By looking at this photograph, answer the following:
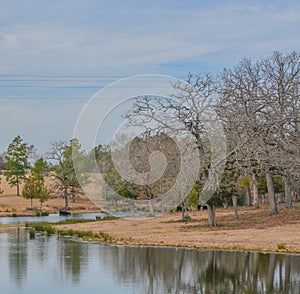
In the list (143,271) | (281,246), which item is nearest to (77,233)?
(281,246)

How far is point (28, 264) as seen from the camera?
27422 millimetres

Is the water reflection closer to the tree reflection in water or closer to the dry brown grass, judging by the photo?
the tree reflection in water

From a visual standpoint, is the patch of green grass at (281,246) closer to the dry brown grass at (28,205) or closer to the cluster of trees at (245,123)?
the cluster of trees at (245,123)

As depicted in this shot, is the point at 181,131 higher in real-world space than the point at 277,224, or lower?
higher

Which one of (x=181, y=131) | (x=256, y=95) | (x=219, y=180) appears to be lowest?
(x=219, y=180)

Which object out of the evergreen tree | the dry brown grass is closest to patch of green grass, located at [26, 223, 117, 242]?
the dry brown grass

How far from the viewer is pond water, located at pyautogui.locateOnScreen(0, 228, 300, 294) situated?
21.3m

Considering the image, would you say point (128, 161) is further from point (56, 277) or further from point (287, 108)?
point (56, 277)

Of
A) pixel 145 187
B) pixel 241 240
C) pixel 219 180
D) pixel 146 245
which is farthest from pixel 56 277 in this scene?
pixel 145 187

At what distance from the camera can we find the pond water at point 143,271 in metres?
21.3

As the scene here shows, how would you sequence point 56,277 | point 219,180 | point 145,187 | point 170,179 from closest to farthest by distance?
point 56,277
point 219,180
point 170,179
point 145,187

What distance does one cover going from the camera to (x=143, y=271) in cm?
2494

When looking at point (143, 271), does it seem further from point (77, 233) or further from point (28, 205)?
point (28, 205)

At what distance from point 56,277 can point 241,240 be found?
38.9 ft
